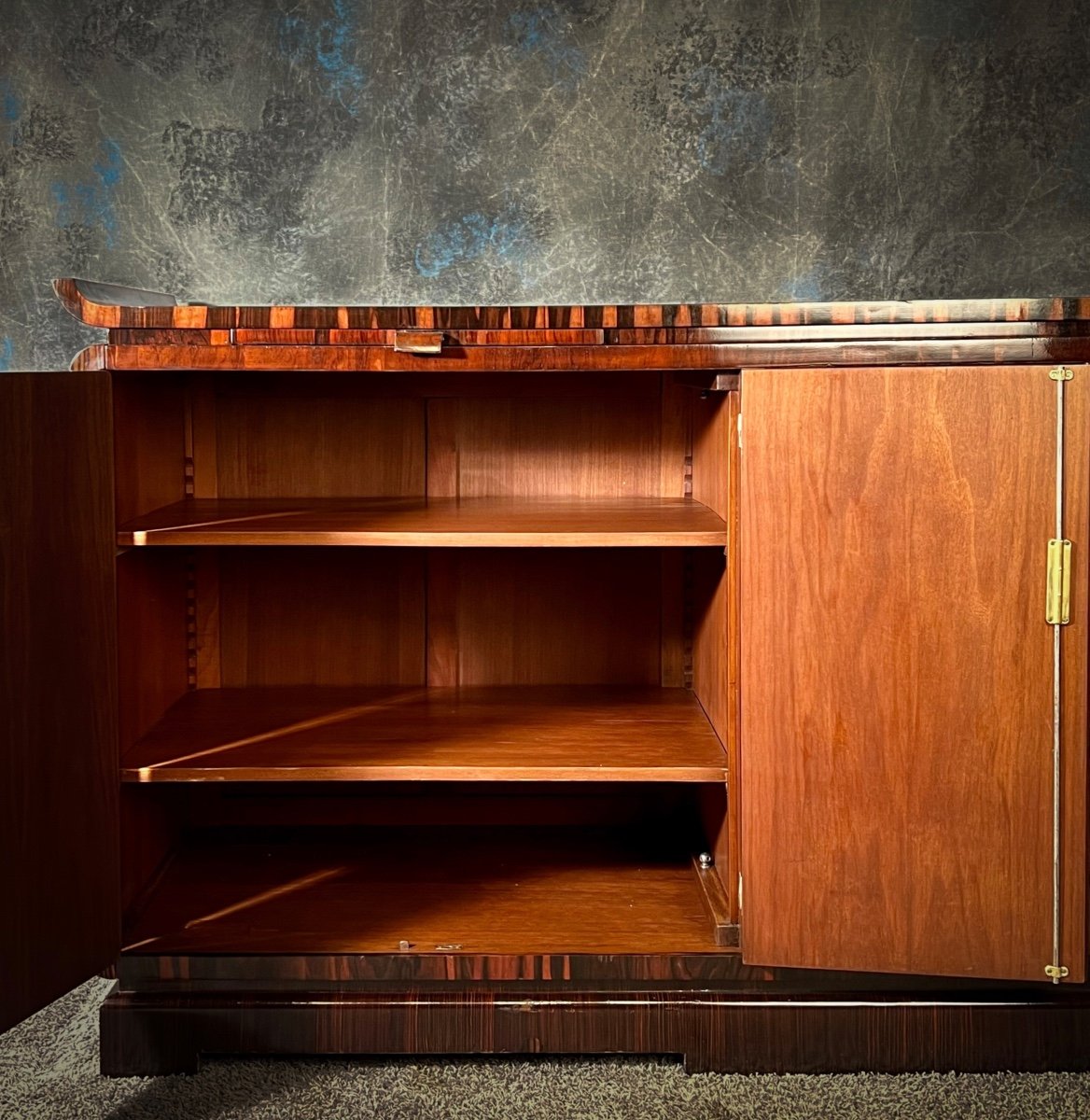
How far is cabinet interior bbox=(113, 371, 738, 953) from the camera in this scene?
1.99m

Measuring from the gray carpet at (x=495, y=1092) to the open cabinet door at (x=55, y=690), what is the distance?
220 millimetres

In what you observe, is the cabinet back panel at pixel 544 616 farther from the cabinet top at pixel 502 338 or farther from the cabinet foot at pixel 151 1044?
the cabinet foot at pixel 151 1044

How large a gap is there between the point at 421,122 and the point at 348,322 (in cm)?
86

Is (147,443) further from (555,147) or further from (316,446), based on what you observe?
(555,147)

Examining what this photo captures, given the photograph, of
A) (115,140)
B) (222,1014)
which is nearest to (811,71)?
(115,140)

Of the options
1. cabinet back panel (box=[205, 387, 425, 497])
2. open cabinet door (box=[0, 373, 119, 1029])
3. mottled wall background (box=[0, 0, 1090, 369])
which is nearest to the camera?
open cabinet door (box=[0, 373, 119, 1029])

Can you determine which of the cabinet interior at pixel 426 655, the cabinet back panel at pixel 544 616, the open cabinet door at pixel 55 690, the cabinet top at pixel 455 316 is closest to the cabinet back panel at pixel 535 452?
the cabinet interior at pixel 426 655

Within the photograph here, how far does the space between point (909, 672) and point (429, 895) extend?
0.87 m

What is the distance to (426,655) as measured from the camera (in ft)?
7.82

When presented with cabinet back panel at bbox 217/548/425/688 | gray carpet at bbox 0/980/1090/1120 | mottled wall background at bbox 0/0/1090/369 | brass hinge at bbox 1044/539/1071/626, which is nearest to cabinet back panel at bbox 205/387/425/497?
cabinet back panel at bbox 217/548/425/688

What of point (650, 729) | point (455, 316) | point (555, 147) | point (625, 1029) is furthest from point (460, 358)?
point (625, 1029)

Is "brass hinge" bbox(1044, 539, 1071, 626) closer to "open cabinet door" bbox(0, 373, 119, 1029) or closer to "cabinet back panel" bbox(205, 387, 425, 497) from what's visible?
"cabinet back panel" bbox(205, 387, 425, 497)

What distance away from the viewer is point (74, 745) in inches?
66.5

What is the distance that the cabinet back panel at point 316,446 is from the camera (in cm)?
231
